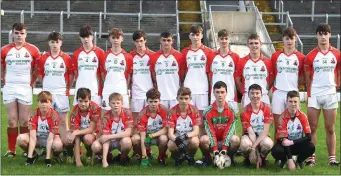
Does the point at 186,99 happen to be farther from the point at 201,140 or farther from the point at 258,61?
the point at 258,61

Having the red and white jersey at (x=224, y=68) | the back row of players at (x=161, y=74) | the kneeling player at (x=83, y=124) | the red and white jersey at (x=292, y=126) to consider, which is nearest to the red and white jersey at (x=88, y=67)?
the back row of players at (x=161, y=74)

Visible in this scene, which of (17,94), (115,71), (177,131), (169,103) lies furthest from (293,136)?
(17,94)

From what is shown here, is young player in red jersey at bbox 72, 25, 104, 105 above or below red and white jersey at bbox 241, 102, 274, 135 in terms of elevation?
above

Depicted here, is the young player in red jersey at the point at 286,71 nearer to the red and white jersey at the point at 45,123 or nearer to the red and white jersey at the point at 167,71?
the red and white jersey at the point at 167,71

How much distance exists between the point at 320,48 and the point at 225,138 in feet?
5.70

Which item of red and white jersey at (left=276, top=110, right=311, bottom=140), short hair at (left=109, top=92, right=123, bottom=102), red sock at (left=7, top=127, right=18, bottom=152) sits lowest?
red sock at (left=7, top=127, right=18, bottom=152)

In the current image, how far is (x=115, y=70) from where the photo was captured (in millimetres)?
9203

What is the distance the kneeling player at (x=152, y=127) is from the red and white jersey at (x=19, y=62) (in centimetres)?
170

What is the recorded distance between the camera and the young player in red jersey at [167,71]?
9.27 metres

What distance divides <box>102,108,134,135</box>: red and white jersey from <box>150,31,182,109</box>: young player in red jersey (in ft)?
2.55

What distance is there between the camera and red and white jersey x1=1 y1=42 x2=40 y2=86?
9.28 metres

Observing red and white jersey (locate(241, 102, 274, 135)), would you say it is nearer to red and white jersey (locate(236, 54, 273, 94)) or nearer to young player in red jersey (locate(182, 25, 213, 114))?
red and white jersey (locate(236, 54, 273, 94))

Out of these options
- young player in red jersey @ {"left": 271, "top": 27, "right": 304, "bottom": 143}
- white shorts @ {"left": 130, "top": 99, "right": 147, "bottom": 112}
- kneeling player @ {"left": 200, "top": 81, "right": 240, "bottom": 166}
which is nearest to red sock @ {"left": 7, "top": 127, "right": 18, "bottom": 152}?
white shorts @ {"left": 130, "top": 99, "right": 147, "bottom": 112}

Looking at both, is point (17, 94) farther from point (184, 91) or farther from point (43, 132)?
point (184, 91)
